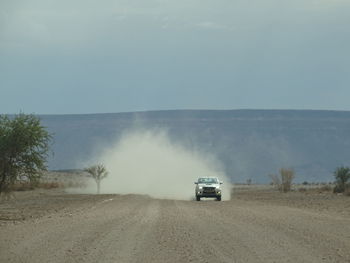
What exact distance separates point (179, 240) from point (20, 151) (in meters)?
18.7

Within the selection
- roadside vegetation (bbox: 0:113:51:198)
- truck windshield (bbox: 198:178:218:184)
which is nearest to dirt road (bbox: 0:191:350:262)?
roadside vegetation (bbox: 0:113:51:198)

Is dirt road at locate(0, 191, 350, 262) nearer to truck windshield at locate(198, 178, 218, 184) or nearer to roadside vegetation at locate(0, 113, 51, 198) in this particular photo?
roadside vegetation at locate(0, 113, 51, 198)

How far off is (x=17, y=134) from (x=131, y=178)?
62533 millimetres

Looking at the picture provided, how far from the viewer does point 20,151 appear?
36.6 m

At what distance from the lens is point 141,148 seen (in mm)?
119188

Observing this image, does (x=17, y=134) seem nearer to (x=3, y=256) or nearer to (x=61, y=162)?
Result: (x=3, y=256)

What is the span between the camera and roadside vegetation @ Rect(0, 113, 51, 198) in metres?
36.4

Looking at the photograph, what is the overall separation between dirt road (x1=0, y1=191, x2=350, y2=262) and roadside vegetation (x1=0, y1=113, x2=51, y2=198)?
867cm

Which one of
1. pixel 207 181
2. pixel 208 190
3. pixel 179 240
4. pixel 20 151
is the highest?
pixel 20 151

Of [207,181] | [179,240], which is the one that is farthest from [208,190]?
[179,240]

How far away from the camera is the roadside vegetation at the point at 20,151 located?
36.4 metres

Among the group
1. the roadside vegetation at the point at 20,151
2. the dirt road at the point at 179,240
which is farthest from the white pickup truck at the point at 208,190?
the dirt road at the point at 179,240

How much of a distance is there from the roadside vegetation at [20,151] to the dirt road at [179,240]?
8667 millimetres

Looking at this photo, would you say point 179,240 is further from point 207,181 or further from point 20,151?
point 207,181
